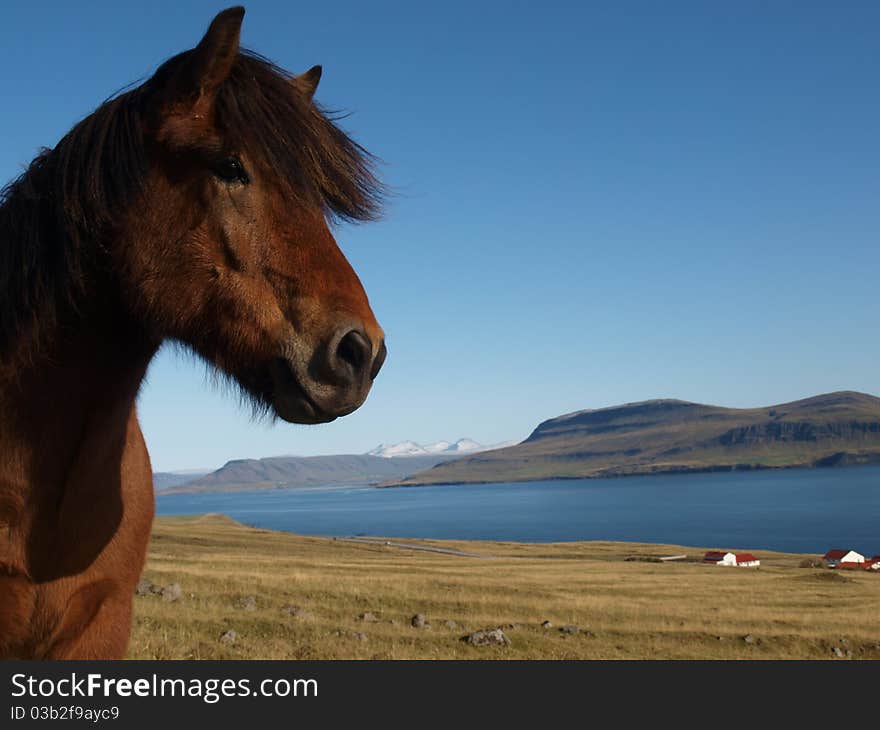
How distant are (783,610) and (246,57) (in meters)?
28.9

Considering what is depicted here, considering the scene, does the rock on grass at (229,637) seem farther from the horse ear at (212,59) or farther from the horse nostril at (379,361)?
the horse ear at (212,59)

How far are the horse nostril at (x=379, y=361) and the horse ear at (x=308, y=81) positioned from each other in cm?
145

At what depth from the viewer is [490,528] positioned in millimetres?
150625

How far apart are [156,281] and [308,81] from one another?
142 centimetres

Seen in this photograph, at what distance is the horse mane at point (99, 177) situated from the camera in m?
3.08

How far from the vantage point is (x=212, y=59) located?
121 inches

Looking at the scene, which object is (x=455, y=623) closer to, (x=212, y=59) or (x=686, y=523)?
(x=212, y=59)

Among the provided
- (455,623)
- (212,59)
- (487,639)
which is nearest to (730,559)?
(455,623)

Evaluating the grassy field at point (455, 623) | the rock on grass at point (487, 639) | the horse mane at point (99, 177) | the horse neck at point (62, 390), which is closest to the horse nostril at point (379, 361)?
the horse mane at point (99, 177)

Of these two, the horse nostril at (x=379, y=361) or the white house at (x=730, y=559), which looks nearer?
the horse nostril at (x=379, y=361)
